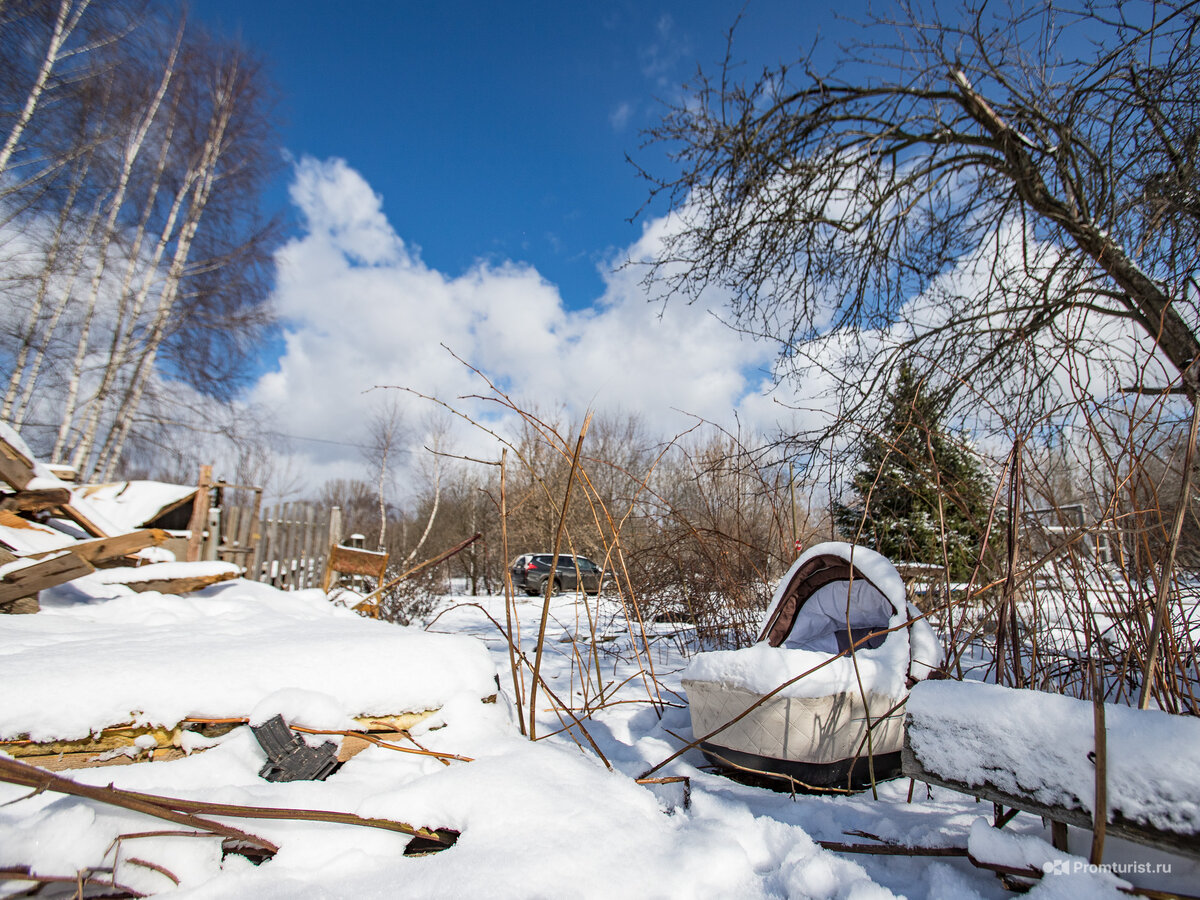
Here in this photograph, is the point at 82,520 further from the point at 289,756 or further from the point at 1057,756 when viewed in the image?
the point at 1057,756

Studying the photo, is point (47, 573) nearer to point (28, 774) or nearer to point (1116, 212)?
point (28, 774)

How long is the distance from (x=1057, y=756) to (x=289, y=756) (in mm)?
1965

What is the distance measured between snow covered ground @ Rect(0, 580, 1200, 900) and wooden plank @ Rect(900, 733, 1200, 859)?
78mm

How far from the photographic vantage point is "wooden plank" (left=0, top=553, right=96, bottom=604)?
2.39 m

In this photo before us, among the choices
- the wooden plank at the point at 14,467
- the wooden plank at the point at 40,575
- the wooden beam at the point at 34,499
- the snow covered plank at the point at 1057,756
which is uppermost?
the wooden plank at the point at 14,467

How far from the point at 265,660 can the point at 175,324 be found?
996 cm

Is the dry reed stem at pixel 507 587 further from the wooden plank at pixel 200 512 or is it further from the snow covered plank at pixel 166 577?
the wooden plank at pixel 200 512

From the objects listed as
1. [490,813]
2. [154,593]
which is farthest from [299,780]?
[154,593]

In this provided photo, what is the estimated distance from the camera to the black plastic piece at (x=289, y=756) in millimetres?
1594

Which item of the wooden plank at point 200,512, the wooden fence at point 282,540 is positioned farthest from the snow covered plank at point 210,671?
the wooden fence at point 282,540

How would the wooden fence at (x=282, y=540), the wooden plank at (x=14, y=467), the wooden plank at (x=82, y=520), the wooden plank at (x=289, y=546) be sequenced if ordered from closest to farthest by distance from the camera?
the wooden plank at (x=14, y=467), the wooden plank at (x=82, y=520), the wooden fence at (x=282, y=540), the wooden plank at (x=289, y=546)

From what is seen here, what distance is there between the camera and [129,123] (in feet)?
29.4

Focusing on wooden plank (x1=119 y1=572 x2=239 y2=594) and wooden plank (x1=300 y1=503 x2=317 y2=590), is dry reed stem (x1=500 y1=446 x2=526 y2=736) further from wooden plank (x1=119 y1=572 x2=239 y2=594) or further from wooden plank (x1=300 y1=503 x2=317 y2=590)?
wooden plank (x1=300 y1=503 x2=317 y2=590)

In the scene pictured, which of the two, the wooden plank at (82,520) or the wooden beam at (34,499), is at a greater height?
the wooden beam at (34,499)
